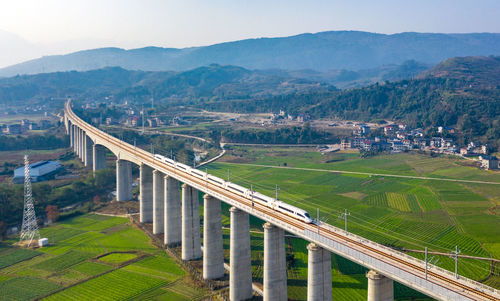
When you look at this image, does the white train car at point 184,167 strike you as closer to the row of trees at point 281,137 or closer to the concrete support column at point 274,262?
the concrete support column at point 274,262

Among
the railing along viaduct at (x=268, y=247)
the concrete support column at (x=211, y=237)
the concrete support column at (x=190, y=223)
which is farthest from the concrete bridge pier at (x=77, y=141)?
the concrete support column at (x=211, y=237)

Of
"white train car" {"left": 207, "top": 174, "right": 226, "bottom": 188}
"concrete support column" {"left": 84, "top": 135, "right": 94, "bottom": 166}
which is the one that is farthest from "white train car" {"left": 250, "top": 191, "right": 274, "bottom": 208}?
"concrete support column" {"left": 84, "top": 135, "right": 94, "bottom": 166}

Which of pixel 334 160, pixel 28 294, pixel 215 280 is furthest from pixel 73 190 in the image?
pixel 334 160

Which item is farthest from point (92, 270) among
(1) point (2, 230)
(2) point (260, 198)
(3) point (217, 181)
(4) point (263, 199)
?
(4) point (263, 199)

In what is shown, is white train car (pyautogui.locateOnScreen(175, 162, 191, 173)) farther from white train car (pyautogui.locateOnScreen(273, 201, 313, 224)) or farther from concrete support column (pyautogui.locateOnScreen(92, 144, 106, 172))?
concrete support column (pyautogui.locateOnScreen(92, 144, 106, 172))

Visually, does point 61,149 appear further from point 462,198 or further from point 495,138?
point 495,138

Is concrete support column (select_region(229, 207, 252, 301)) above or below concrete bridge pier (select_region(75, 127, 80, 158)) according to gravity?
below
